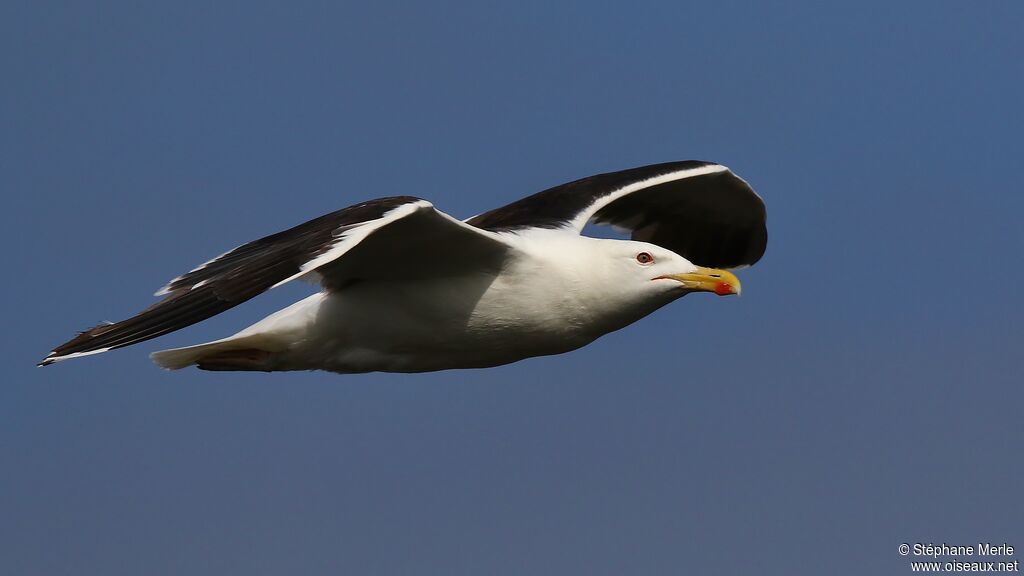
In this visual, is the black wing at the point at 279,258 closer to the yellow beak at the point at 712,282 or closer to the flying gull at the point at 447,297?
the flying gull at the point at 447,297

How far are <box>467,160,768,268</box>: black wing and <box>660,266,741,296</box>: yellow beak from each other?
228cm

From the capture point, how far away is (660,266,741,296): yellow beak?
12812 millimetres

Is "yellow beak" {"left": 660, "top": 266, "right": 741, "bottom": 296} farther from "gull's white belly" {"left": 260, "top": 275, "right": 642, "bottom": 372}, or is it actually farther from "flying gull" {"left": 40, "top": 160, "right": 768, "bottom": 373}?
"gull's white belly" {"left": 260, "top": 275, "right": 642, "bottom": 372}

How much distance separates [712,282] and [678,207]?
413cm

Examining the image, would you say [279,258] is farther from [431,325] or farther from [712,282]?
[712,282]

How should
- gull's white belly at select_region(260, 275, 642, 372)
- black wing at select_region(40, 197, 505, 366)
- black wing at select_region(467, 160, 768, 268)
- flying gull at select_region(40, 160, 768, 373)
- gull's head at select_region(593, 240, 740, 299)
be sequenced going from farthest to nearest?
black wing at select_region(467, 160, 768, 268) → gull's head at select_region(593, 240, 740, 299) → gull's white belly at select_region(260, 275, 642, 372) → flying gull at select_region(40, 160, 768, 373) → black wing at select_region(40, 197, 505, 366)

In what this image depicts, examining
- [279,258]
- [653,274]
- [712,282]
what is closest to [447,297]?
[653,274]

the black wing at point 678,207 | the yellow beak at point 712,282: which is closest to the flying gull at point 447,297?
the yellow beak at point 712,282

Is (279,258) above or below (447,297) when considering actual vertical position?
above

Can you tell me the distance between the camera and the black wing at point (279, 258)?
1084 cm

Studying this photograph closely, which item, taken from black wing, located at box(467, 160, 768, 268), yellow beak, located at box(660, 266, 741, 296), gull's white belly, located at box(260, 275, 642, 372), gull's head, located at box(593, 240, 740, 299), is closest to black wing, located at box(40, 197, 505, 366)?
gull's white belly, located at box(260, 275, 642, 372)

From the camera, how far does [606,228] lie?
1697 centimetres

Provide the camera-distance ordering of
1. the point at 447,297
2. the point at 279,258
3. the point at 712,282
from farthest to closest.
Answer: the point at 712,282 < the point at 447,297 < the point at 279,258

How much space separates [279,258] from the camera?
11148mm
